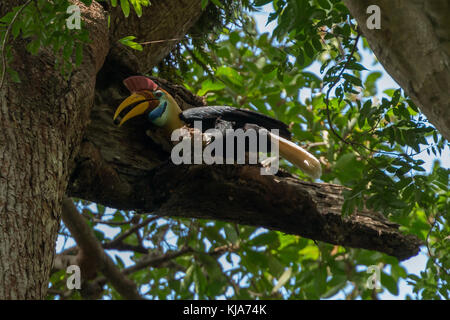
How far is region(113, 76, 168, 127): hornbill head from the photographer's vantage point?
3186 millimetres

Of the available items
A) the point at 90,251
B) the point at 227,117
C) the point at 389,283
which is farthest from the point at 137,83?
the point at 389,283

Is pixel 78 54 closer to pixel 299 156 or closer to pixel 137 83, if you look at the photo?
pixel 137 83

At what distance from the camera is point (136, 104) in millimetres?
3305

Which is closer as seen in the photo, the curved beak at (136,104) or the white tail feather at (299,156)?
the curved beak at (136,104)

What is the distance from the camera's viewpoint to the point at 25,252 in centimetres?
187

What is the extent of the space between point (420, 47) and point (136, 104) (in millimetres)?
1980

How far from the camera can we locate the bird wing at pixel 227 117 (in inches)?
139

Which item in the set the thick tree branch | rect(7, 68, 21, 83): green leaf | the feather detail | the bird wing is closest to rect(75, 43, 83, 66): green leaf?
rect(7, 68, 21, 83): green leaf

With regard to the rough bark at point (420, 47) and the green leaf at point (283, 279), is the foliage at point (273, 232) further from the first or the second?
the rough bark at point (420, 47)

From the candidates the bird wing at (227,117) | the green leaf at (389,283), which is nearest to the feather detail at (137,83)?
the bird wing at (227,117)
